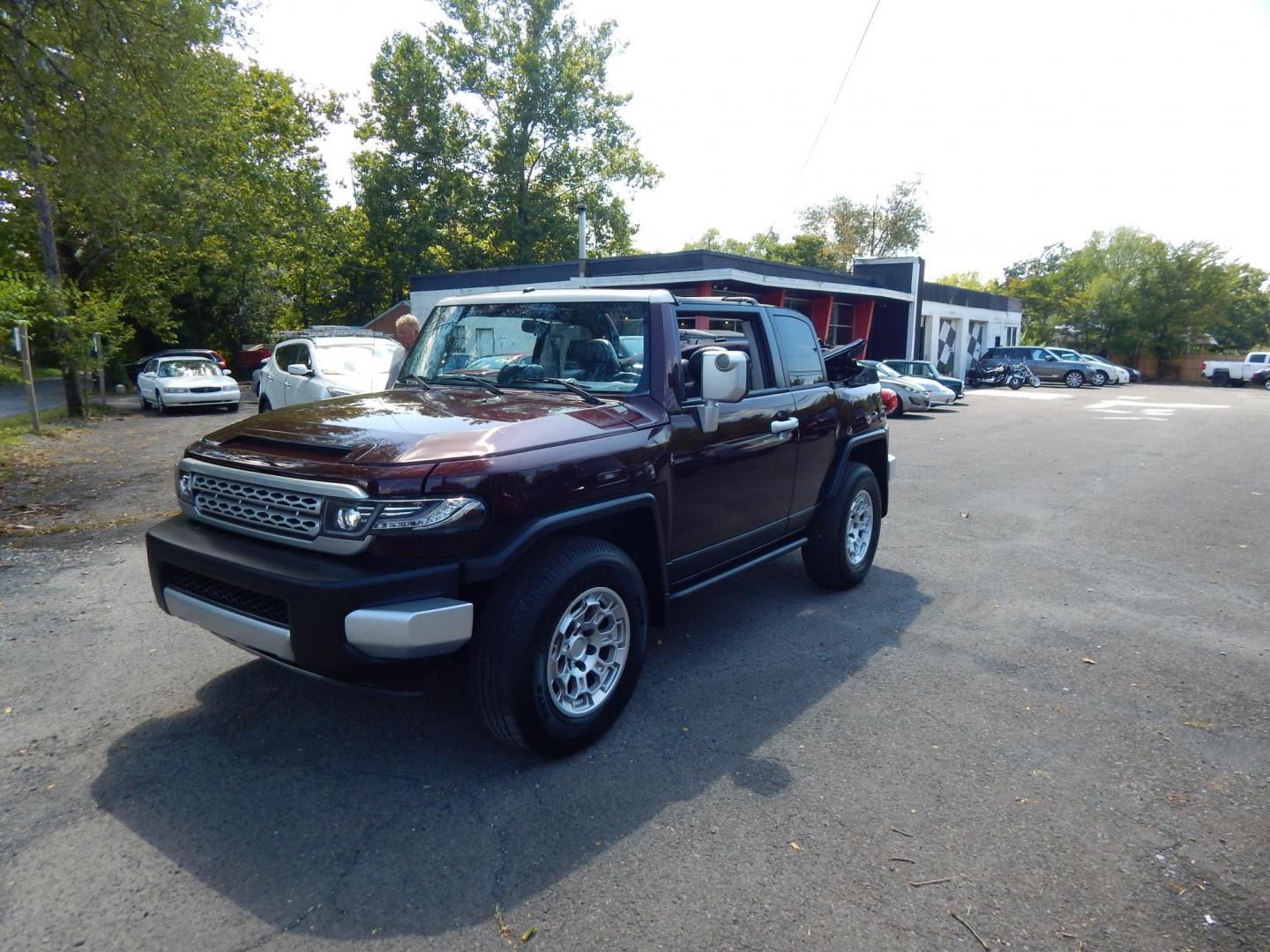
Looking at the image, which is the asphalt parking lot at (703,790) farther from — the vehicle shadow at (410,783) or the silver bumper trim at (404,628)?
the silver bumper trim at (404,628)

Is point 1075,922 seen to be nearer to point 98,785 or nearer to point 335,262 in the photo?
point 98,785

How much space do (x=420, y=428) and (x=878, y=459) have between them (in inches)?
153

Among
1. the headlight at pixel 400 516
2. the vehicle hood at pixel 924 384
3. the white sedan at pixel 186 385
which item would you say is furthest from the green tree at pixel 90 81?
the vehicle hood at pixel 924 384

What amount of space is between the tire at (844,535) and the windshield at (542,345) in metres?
2.05

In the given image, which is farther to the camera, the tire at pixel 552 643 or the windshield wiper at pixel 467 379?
the windshield wiper at pixel 467 379

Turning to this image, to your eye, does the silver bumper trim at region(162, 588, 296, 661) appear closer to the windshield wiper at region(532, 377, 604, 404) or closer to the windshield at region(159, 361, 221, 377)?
the windshield wiper at region(532, 377, 604, 404)

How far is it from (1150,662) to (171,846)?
4937 mm

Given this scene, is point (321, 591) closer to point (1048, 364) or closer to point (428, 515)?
point (428, 515)

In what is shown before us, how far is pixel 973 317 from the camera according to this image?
134ft

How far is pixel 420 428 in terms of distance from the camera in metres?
3.39

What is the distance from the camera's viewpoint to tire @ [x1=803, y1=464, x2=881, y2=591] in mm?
5449

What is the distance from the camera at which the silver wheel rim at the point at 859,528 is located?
570 centimetres

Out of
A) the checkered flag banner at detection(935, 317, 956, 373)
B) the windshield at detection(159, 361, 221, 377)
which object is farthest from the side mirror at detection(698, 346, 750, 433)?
the checkered flag banner at detection(935, 317, 956, 373)

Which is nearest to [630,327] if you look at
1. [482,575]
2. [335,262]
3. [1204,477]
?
[482,575]
